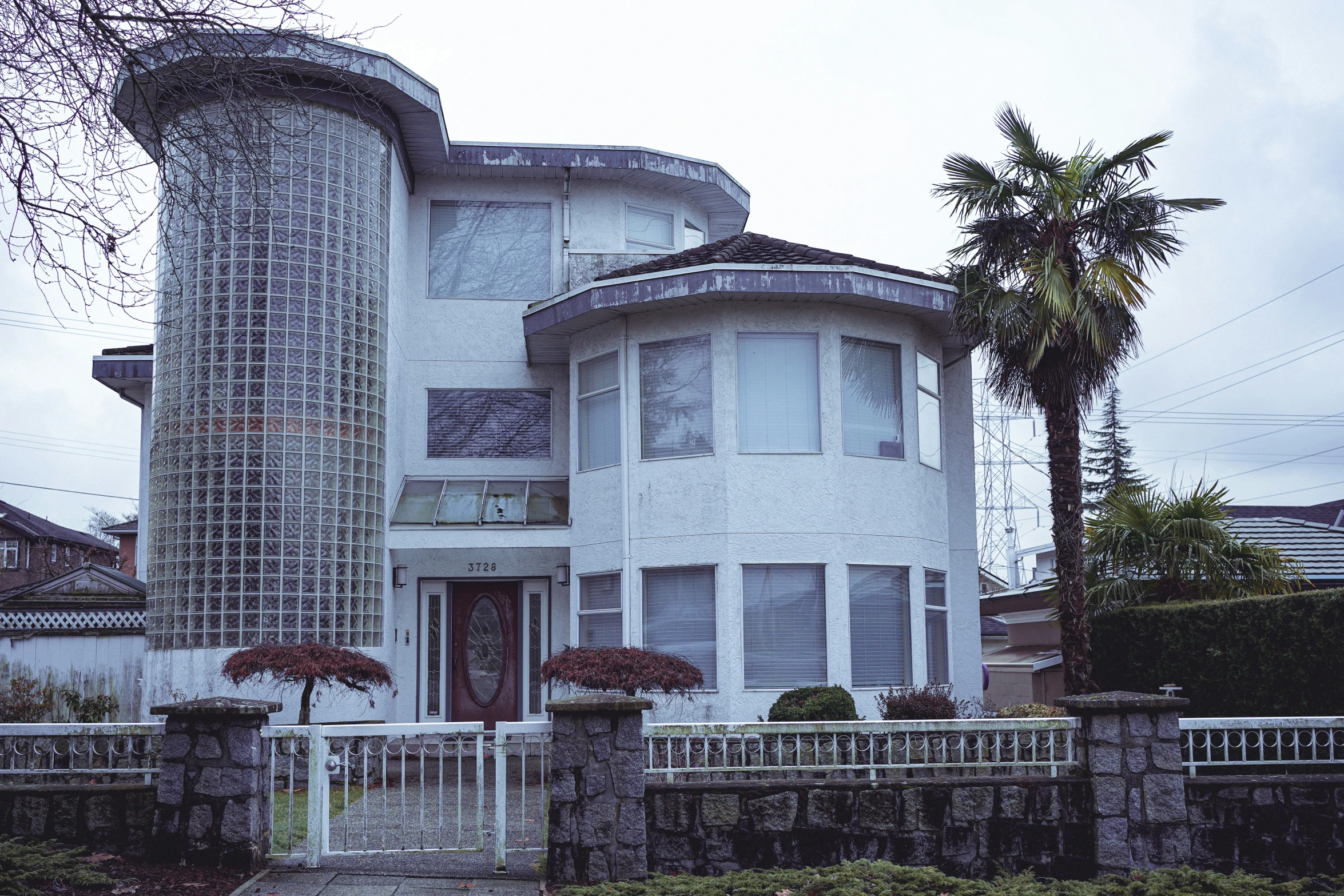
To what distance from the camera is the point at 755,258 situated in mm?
13438

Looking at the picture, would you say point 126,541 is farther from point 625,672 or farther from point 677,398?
point 625,672

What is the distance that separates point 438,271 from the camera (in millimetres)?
16875

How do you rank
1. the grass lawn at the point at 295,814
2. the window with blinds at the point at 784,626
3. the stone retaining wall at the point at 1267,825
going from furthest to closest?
the window with blinds at the point at 784,626 < the stone retaining wall at the point at 1267,825 < the grass lawn at the point at 295,814

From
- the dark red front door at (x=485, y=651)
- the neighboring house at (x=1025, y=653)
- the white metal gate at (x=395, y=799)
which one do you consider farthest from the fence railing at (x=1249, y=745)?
the neighboring house at (x=1025, y=653)

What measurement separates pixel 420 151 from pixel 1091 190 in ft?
28.3

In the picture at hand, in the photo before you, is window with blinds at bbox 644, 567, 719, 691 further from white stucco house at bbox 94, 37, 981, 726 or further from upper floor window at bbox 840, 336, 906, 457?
upper floor window at bbox 840, 336, 906, 457

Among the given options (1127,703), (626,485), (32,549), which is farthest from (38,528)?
(1127,703)

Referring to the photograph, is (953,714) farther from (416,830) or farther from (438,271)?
(438,271)

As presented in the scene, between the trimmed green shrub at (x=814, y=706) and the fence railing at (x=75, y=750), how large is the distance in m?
5.39

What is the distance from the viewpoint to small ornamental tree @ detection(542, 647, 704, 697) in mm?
11352

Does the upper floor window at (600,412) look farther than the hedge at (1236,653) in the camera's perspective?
Yes

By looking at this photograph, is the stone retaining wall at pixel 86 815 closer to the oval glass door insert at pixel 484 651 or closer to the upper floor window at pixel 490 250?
the oval glass door insert at pixel 484 651

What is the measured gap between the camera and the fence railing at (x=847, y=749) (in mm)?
8469

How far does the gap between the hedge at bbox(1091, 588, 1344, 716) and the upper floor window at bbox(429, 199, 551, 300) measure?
28.7ft
